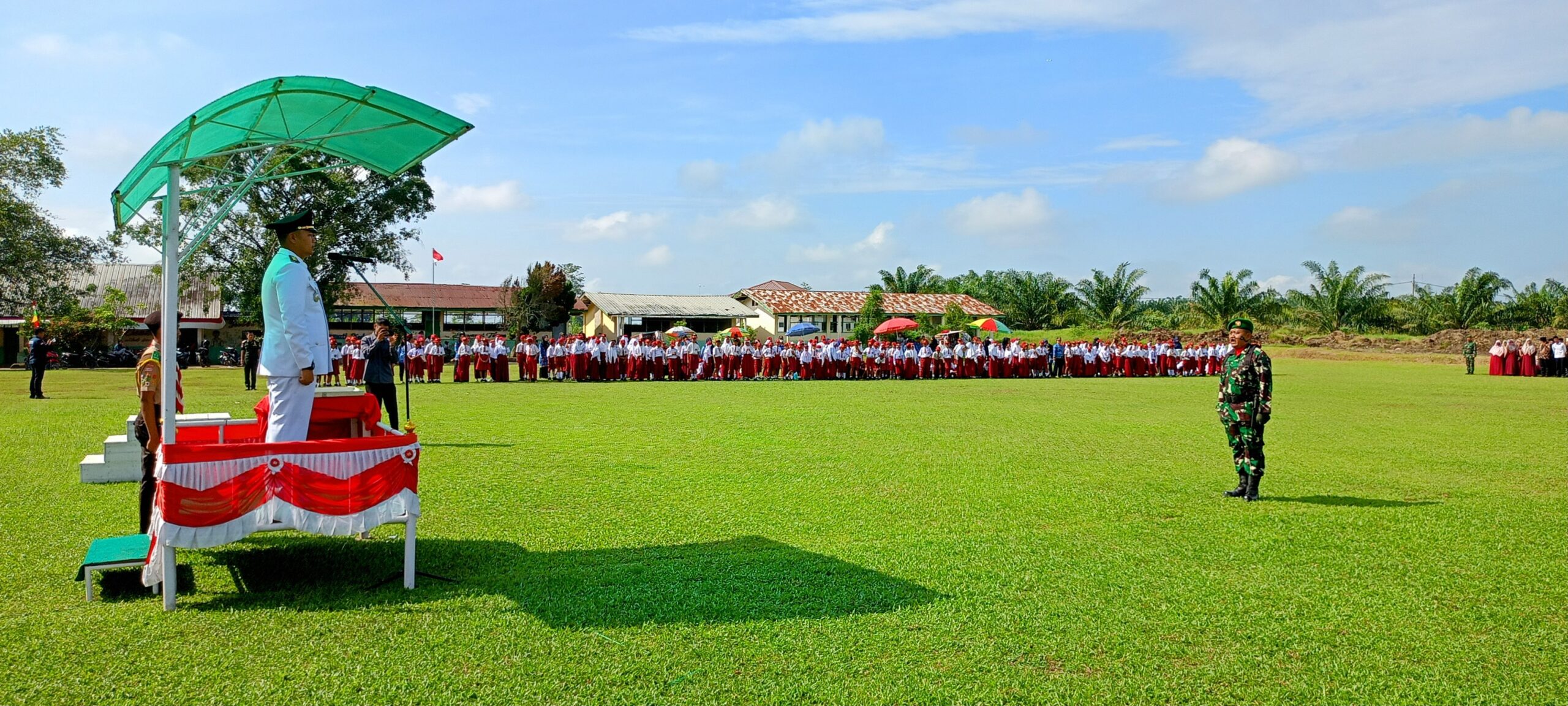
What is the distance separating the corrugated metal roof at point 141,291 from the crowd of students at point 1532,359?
53.2 m

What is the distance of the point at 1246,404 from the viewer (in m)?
8.55

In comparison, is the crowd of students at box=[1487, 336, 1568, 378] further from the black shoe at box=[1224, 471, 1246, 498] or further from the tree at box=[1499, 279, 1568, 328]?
the black shoe at box=[1224, 471, 1246, 498]

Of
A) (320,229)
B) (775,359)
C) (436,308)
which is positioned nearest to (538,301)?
(436,308)

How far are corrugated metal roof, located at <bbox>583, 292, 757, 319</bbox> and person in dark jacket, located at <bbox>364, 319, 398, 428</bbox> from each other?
46.3 meters

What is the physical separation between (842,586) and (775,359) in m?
25.2

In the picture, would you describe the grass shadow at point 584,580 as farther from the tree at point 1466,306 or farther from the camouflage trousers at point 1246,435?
the tree at point 1466,306

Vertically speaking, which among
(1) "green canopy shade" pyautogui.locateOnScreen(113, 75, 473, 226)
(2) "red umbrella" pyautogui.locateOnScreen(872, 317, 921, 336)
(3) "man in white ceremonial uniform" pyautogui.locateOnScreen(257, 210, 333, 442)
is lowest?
(3) "man in white ceremonial uniform" pyautogui.locateOnScreen(257, 210, 333, 442)

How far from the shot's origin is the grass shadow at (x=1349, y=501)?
823 centimetres

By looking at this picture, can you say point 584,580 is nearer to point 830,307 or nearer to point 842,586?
point 842,586

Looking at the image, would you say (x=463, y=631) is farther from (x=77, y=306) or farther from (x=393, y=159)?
(x=77, y=306)

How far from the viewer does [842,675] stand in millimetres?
4109

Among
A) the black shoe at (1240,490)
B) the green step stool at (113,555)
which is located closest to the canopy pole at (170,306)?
the green step stool at (113,555)

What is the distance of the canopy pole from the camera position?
5.19m

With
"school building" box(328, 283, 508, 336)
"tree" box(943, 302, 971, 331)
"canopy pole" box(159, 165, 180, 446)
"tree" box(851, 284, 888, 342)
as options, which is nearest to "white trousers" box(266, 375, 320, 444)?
"canopy pole" box(159, 165, 180, 446)
